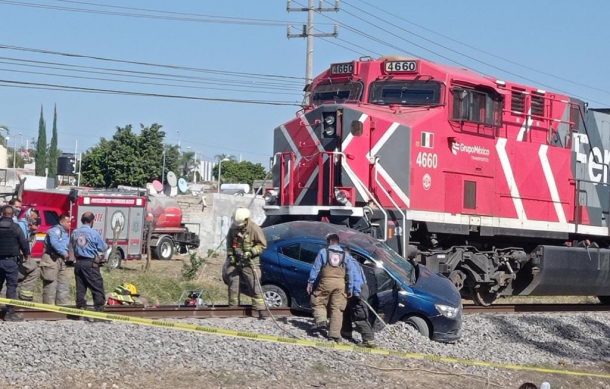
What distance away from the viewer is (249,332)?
13.4 m

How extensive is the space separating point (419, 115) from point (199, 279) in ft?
40.9

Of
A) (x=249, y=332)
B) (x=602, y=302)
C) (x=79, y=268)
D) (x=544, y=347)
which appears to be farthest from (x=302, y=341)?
(x=602, y=302)

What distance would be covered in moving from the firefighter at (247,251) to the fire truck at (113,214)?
17934mm

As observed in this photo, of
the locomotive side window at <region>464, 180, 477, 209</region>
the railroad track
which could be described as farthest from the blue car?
the locomotive side window at <region>464, 180, 477, 209</region>

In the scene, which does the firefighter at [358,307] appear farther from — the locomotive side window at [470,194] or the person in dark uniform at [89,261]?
the locomotive side window at [470,194]

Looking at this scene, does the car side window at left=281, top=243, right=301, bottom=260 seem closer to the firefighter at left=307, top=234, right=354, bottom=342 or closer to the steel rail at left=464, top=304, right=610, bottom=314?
the firefighter at left=307, top=234, right=354, bottom=342

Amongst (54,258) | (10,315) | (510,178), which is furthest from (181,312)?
(510,178)

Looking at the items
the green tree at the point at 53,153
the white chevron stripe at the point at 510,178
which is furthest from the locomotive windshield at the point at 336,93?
the green tree at the point at 53,153

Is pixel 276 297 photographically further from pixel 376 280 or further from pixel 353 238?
pixel 376 280

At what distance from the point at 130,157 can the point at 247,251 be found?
5568 cm

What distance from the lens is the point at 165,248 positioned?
39.5 metres

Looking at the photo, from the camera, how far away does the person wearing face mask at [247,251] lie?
1473 centimetres

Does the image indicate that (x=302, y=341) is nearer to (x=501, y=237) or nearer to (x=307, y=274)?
(x=307, y=274)

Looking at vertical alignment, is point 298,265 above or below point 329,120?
below
